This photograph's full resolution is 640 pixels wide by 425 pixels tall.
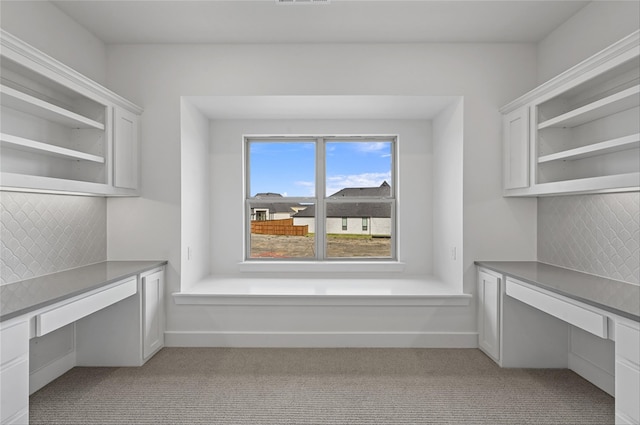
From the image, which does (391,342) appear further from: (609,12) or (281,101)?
(609,12)

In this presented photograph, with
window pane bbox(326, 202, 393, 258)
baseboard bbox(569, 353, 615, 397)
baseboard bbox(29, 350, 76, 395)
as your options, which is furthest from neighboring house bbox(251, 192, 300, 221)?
baseboard bbox(569, 353, 615, 397)

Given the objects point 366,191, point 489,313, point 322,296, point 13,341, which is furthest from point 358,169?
point 13,341

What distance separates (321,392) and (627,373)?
1698 mm

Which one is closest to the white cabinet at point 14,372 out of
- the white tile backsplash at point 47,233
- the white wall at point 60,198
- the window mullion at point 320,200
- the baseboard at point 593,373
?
the white tile backsplash at point 47,233

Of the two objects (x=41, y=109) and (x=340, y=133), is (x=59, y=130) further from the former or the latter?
(x=340, y=133)

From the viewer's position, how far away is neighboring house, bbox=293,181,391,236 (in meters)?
4.20

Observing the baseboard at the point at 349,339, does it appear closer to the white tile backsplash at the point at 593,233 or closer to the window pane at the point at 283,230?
the white tile backsplash at the point at 593,233

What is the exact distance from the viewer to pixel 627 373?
166 cm

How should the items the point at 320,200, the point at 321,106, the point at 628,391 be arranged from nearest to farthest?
the point at 628,391 → the point at 321,106 → the point at 320,200

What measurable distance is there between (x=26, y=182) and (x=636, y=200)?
3.70 meters

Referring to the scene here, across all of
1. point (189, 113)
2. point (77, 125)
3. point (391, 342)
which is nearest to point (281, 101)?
point (189, 113)

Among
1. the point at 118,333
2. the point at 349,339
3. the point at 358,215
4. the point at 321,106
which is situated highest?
the point at 321,106

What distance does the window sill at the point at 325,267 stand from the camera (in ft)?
13.0

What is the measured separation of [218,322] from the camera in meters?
3.24
